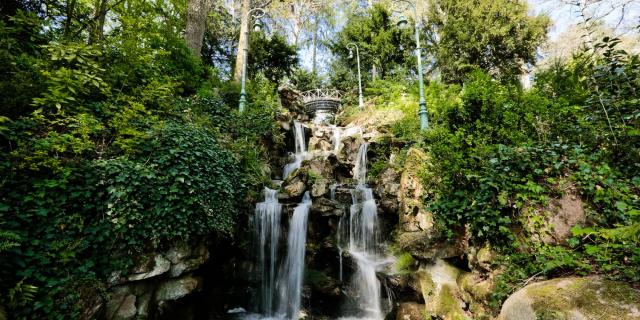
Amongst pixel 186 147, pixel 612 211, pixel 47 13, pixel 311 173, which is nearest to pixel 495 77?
pixel 311 173

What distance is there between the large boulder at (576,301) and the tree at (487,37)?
1580 cm

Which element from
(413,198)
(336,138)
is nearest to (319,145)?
(336,138)

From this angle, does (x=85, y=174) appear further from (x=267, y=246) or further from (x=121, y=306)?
(x=267, y=246)

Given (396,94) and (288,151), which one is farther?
(396,94)

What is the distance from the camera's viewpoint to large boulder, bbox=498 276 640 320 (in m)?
2.73

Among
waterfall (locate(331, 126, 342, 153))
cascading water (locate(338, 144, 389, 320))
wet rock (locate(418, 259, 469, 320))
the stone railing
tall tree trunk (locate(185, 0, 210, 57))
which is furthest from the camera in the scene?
the stone railing

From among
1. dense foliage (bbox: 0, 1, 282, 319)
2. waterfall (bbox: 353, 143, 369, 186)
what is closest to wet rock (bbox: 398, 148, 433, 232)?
waterfall (bbox: 353, 143, 369, 186)

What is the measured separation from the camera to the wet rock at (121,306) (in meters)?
4.43

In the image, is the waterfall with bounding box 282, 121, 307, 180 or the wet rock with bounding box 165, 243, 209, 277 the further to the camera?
the waterfall with bounding box 282, 121, 307, 180

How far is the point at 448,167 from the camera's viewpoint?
5.09 meters

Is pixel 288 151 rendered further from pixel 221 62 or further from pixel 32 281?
pixel 221 62

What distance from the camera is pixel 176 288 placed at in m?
5.27

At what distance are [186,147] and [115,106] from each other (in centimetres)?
167

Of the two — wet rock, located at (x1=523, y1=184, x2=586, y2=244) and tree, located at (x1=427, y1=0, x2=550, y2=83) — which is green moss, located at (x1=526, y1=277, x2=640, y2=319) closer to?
wet rock, located at (x1=523, y1=184, x2=586, y2=244)
